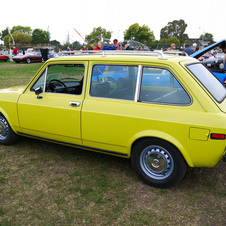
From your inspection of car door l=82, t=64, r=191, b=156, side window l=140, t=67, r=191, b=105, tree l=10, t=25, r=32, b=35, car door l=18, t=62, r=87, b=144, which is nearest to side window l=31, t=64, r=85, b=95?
car door l=18, t=62, r=87, b=144

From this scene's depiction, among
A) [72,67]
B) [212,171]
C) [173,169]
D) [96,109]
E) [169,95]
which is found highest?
[72,67]

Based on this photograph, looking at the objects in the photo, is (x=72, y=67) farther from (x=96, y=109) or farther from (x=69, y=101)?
(x=96, y=109)

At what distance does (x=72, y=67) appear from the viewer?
3879mm

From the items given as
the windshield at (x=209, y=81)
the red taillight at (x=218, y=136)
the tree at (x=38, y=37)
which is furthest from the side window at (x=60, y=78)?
the tree at (x=38, y=37)

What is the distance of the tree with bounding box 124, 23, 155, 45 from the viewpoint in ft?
240

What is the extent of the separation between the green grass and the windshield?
1.17 m

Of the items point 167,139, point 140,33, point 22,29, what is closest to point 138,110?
point 167,139

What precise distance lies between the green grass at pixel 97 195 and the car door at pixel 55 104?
1.71 ft

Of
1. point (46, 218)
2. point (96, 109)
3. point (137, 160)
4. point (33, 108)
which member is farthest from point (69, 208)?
point (33, 108)

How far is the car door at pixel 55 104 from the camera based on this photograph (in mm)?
3639

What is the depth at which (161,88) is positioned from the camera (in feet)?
10.6

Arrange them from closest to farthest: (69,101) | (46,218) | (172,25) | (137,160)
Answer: (46,218) < (137,160) < (69,101) < (172,25)

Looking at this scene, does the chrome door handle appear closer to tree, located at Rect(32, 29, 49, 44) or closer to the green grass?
the green grass

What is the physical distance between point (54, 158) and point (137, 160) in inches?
61.4
